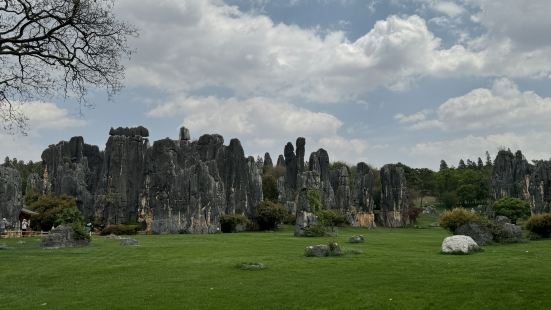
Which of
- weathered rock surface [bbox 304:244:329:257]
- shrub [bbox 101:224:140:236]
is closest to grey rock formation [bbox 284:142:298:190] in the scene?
shrub [bbox 101:224:140:236]

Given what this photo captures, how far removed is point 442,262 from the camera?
2228 cm

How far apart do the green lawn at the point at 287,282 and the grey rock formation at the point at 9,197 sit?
115 feet

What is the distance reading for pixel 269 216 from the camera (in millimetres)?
75562

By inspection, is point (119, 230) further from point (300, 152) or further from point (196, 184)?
point (300, 152)

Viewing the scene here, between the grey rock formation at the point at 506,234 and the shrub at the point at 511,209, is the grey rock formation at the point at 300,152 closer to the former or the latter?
the shrub at the point at 511,209

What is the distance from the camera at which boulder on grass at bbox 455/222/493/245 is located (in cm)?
3300

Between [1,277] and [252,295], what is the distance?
11.7 m

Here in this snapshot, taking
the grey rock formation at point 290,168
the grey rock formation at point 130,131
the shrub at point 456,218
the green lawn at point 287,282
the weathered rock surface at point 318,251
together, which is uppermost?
the grey rock formation at point 130,131

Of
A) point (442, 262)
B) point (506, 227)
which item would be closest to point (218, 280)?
point (442, 262)

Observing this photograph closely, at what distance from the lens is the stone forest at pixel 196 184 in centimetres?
6769

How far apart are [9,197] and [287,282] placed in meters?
51.0

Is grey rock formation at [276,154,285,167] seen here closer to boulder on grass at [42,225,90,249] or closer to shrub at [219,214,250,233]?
shrub at [219,214,250,233]

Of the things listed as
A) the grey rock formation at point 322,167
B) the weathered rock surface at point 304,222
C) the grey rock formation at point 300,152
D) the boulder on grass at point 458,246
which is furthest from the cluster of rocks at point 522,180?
the boulder on grass at point 458,246

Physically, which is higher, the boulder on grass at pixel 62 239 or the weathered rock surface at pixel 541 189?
the weathered rock surface at pixel 541 189
